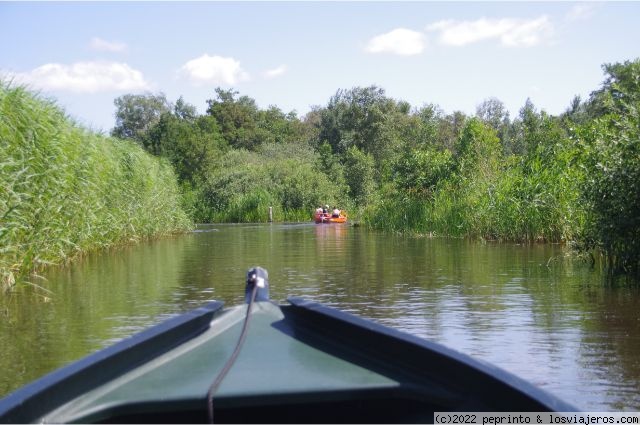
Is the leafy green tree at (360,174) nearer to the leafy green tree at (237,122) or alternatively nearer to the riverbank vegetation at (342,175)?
the riverbank vegetation at (342,175)

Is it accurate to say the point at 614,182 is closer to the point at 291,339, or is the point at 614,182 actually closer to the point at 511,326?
the point at 511,326

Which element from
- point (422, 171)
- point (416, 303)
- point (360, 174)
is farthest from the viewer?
point (360, 174)

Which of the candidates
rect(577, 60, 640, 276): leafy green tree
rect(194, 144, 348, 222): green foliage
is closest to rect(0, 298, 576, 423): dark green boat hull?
rect(577, 60, 640, 276): leafy green tree

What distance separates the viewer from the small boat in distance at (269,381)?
3154 mm

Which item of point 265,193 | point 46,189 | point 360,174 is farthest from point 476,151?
point 360,174

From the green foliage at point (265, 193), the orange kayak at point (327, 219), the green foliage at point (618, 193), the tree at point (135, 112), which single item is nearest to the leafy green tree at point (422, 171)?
the orange kayak at point (327, 219)

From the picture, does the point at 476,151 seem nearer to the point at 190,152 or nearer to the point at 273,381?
the point at 273,381

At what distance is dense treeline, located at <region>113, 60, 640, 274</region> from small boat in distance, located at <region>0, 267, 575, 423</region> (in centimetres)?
752

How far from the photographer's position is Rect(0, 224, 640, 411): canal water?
6742 millimetres

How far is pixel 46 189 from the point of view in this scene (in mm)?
12648

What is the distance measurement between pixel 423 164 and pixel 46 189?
18174mm

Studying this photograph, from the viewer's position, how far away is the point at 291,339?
12.4 ft

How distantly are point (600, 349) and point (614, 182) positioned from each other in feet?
13.1

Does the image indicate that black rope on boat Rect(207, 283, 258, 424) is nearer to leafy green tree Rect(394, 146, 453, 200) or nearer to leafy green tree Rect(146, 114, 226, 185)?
leafy green tree Rect(394, 146, 453, 200)
